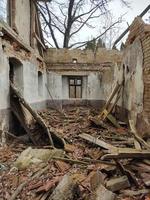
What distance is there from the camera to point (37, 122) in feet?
27.9

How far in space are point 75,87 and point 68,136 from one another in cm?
1069

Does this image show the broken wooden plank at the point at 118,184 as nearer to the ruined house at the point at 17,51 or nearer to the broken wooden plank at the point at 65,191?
the broken wooden plank at the point at 65,191

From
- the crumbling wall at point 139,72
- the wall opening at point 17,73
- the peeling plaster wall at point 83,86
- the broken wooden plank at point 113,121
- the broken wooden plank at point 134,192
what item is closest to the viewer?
the broken wooden plank at point 134,192

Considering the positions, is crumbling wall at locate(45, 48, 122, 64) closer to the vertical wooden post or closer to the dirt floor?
the vertical wooden post

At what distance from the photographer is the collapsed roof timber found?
4.88 metres

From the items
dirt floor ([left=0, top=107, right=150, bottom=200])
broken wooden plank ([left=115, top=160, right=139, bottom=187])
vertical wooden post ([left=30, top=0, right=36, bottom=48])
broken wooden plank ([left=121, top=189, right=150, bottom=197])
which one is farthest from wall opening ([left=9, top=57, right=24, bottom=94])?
broken wooden plank ([left=121, top=189, right=150, bottom=197])

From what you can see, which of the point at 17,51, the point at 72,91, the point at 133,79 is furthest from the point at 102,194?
the point at 72,91

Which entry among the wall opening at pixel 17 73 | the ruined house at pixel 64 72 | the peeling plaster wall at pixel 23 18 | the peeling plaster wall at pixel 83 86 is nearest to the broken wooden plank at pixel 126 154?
the wall opening at pixel 17 73

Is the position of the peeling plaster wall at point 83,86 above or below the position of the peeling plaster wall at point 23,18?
below

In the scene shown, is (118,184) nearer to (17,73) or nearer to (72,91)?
(17,73)

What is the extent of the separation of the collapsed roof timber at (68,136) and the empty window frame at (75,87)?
11.1 feet

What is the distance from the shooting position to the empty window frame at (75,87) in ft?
62.4

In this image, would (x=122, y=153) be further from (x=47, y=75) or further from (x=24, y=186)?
(x=47, y=75)

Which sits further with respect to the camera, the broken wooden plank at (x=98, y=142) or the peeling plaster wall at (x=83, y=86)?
the peeling plaster wall at (x=83, y=86)
